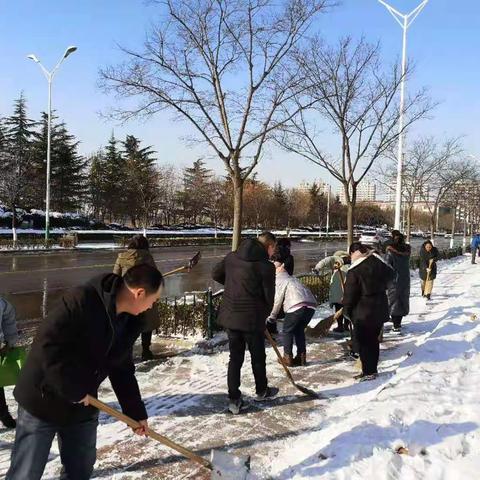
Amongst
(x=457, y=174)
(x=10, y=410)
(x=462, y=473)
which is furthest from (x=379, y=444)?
Answer: (x=457, y=174)

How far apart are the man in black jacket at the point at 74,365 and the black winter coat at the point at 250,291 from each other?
7.17 ft

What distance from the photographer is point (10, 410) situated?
16.1 feet

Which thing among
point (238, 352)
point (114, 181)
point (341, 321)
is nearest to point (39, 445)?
point (238, 352)

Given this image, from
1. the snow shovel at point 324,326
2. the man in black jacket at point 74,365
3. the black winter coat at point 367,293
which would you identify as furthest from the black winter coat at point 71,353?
the snow shovel at point 324,326

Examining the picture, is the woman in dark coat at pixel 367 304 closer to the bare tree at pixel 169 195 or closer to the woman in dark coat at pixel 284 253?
the woman in dark coat at pixel 284 253

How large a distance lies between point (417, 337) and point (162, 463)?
17.3 ft

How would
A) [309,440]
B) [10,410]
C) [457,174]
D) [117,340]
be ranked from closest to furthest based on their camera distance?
1. [117,340]
2. [309,440]
3. [10,410]
4. [457,174]

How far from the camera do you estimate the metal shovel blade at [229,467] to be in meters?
3.37

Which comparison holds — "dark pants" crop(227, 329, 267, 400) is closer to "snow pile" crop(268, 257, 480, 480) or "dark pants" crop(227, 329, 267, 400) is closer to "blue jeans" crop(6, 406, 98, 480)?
"snow pile" crop(268, 257, 480, 480)

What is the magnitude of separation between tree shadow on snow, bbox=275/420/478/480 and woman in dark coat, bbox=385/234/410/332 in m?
4.05

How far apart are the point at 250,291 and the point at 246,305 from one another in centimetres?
13

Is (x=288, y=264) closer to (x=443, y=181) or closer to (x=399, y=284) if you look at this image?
(x=399, y=284)

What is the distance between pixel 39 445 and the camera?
101 inches

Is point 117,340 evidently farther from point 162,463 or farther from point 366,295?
point 366,295
